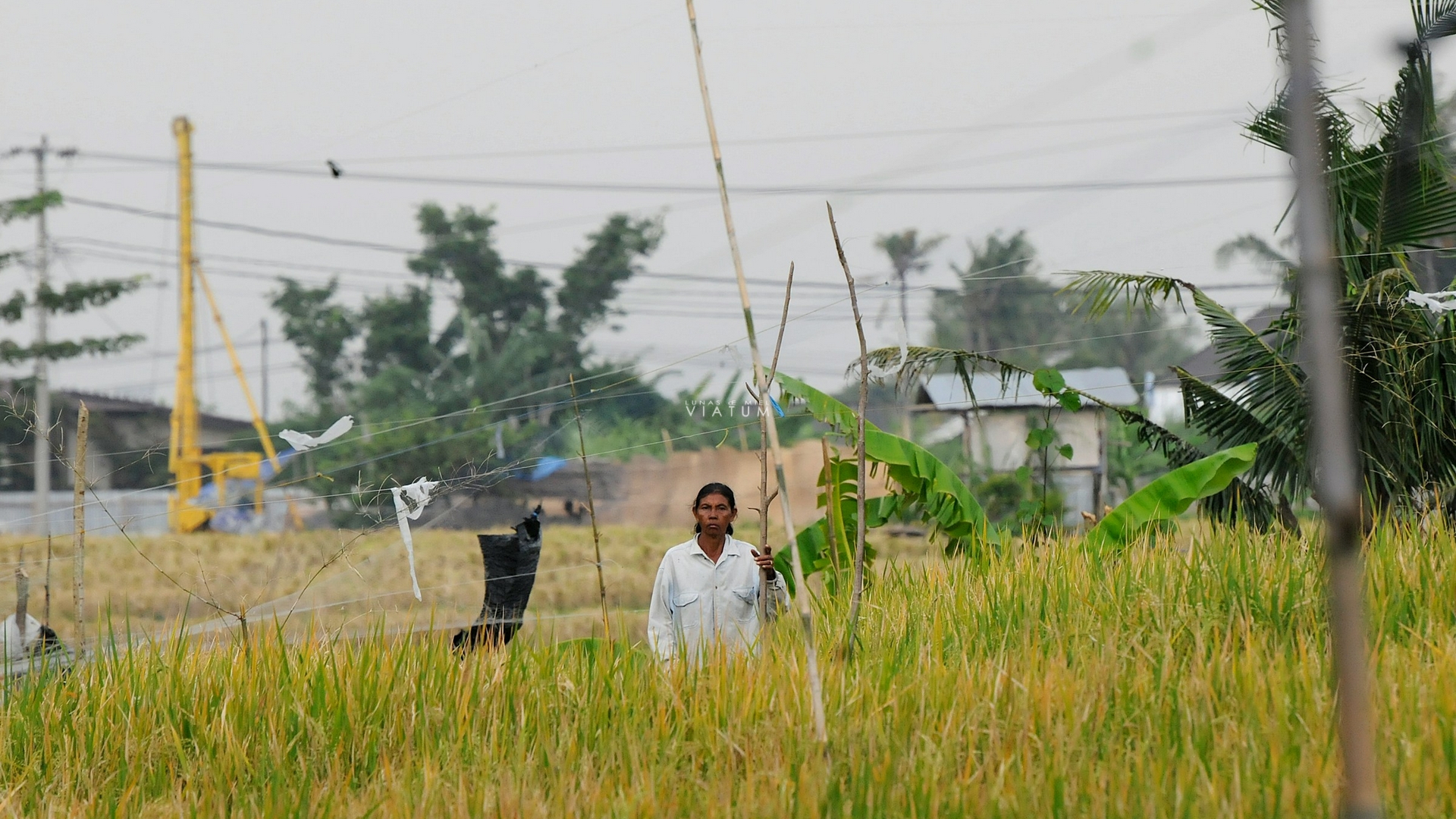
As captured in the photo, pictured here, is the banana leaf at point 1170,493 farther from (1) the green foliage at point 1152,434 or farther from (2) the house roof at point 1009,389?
(2) the house roof at point 1009,389

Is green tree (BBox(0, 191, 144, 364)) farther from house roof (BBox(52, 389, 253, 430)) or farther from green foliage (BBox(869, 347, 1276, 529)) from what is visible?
green foliage (BBox(869, 347, 1276, 529))

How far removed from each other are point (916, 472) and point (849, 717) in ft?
9.49

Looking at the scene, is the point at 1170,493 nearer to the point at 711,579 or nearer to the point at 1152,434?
the point at 1152,434

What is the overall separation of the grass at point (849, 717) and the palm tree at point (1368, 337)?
2.37m

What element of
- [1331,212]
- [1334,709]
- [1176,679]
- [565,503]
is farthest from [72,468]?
[565,503]

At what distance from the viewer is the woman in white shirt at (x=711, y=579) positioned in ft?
16.8

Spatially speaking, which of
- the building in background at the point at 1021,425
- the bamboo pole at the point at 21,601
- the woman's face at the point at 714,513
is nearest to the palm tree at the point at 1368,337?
the woman's face at the point at 714,513

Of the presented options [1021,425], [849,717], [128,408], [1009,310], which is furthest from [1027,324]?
[849,717]

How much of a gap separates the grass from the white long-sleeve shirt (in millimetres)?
378

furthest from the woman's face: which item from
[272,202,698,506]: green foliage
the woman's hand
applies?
[272,202,698,506]: green foliage

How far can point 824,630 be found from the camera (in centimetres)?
486

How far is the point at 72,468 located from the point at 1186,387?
657 centimetres

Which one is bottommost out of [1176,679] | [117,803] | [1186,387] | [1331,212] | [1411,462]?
[117,803]

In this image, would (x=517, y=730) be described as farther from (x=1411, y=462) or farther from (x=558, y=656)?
(x=1411, y=462)
